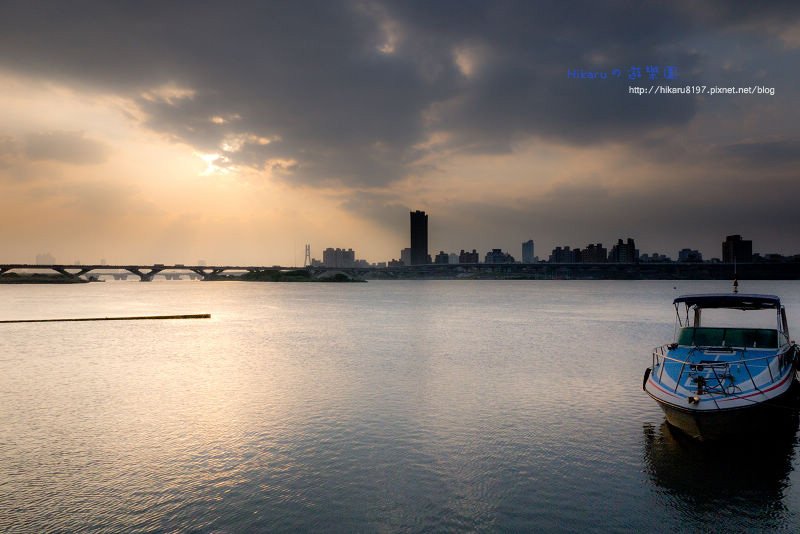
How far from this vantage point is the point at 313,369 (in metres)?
34.3

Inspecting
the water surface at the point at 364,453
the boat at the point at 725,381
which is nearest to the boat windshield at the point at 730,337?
the boat at the point at 725,381

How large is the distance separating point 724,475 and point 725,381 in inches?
158

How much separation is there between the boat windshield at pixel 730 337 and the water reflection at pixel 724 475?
3.35 metres

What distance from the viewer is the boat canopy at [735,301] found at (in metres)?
23.7

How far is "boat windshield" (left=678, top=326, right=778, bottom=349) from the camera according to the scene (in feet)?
70.9

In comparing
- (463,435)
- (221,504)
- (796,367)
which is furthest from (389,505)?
(796,367)

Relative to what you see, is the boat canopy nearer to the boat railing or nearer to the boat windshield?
the boat windshield

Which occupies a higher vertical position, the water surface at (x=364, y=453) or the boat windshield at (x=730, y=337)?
the boat windshield at (x=730, y=337)

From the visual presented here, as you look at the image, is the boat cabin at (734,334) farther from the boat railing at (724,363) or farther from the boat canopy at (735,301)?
the boat railing at (724,363)

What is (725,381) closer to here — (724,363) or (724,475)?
(724,363)

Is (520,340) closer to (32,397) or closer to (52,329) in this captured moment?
(32,397)

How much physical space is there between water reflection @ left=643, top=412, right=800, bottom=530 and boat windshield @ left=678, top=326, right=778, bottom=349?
3.35m

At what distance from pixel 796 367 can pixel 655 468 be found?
460 inches

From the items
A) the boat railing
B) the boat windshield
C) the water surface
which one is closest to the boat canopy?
the boat windshield
